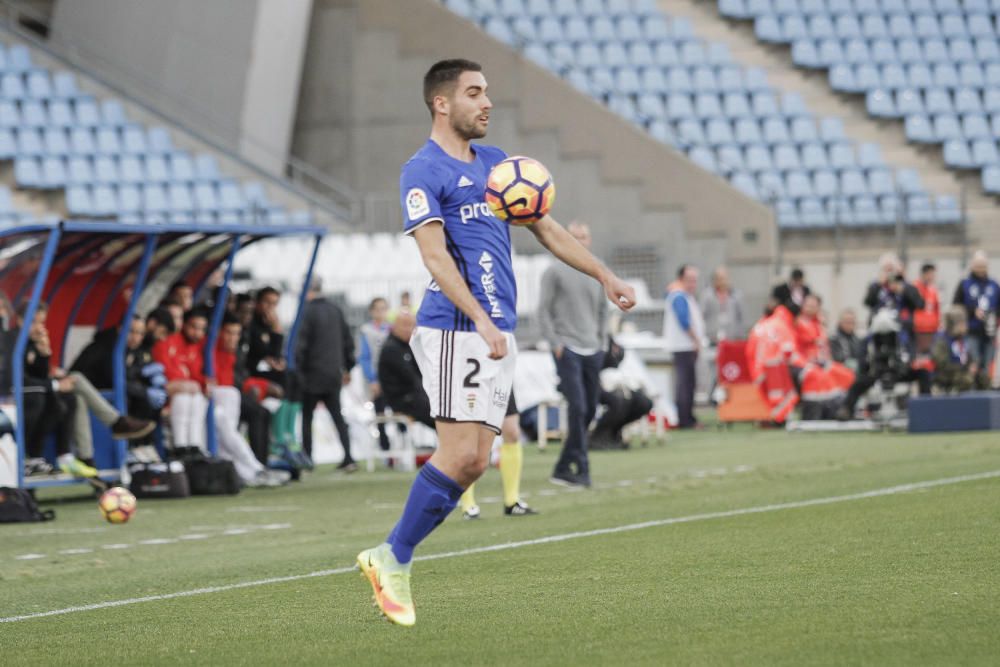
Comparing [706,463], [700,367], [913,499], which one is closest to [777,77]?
[700,367]

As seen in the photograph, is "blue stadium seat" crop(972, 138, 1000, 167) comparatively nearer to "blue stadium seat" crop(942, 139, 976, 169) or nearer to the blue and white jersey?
"blue stadium seat" crop(942, 139, 976, 169)

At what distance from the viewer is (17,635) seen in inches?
287

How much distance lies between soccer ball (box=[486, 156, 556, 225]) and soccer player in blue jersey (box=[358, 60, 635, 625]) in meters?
0.13

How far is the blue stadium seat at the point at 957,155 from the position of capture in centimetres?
3375

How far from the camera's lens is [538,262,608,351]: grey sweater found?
1491 centimetres

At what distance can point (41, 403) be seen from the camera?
51.1ft

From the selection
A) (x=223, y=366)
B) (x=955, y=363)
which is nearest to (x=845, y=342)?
(x=955, y=363)

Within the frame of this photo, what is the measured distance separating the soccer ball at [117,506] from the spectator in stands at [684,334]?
12625 millimetres

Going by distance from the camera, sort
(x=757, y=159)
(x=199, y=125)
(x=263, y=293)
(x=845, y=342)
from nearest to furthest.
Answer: (x=263, y=293)
(x=845, y=342)
(x=199, y=125)
(x=757, y=159)

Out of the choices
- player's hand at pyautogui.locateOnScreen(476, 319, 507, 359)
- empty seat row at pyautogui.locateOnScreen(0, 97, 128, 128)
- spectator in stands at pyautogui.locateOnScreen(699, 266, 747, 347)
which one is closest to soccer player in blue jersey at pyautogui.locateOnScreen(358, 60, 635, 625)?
player's hand at pyautogui.locateOnScreen(476, 319, 507, 359)

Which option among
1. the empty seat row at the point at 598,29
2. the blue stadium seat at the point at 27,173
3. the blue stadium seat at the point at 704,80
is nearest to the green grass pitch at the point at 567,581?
the blue stadium seat at the point at 27,173

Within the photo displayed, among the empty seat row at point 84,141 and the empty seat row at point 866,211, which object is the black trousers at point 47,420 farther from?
the empty seat row at point 866,211

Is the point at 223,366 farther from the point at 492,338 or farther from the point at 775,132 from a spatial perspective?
the point at 775,132

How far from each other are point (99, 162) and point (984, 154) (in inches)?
650
